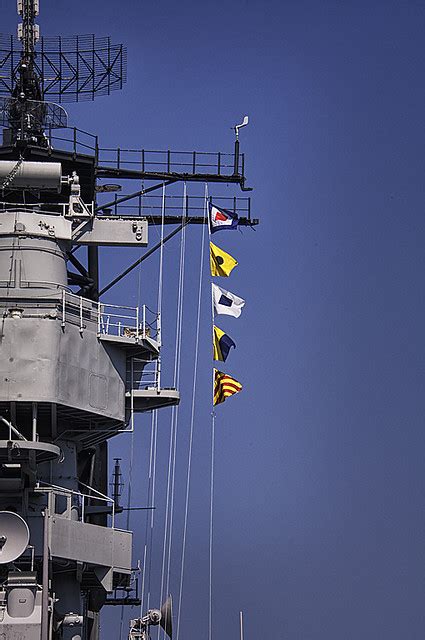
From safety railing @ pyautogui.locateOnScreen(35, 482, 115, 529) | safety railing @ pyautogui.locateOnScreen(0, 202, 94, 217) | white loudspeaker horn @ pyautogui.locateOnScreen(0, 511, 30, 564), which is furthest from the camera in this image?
safety railing @ pyautogui.locateOnScreen(0, 202, 94, 217)

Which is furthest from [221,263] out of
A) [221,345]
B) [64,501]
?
[64,501]

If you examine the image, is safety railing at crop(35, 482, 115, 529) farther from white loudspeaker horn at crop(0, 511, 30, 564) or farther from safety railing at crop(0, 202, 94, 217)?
safety railing at crop(0, 202, 94, 217)

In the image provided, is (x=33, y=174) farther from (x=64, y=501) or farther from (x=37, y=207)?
(x=64, y=501)

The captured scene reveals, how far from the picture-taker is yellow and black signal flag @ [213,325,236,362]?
4297 centimetres

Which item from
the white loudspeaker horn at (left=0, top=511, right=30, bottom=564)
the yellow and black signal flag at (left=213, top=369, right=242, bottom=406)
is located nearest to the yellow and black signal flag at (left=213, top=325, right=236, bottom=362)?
the yellow and black signal flag at (left=213, top=369, right=242, bottom=406)

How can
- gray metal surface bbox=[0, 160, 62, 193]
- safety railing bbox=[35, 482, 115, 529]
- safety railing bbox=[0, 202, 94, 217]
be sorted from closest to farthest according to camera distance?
safety railing bbox=[35, 482, 115, 529]
safety railing bbox=[0, 202, 94, 217]
gray metal surface bbox=[0, 160, 62, 193]

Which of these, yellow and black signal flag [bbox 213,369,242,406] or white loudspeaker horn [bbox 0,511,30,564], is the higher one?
yellow and black signal flag [bbox 213,369,242,406]

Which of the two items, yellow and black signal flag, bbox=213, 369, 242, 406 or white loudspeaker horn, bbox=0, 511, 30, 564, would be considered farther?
yellow and black signal flag, bbox=213, 369, 242, 406

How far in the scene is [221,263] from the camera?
44.1 meters

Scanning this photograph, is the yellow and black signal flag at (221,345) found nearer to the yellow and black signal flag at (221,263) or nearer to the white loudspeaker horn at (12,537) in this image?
the yellow and black signal flag at (221,263)

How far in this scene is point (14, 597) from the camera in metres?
34.8

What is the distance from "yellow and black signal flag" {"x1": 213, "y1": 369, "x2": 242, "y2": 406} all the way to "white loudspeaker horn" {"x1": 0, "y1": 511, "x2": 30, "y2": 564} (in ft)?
27.6

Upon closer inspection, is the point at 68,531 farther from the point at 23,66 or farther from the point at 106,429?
the point at 23,66

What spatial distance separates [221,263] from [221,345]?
8.15ft
